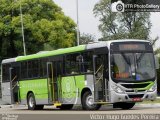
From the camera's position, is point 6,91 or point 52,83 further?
point 6,91

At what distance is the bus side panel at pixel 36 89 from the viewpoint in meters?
31.0

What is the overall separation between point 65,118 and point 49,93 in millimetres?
16544

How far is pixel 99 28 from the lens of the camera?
86.4m

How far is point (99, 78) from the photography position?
26359mm

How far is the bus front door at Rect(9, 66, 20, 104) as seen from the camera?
34281 mm

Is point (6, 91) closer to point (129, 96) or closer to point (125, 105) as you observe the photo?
point (125, 105)

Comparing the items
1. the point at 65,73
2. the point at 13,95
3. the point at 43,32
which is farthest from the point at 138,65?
the point at 43,32

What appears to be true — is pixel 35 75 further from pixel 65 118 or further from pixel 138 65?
pixel 65 118

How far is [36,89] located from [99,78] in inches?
256

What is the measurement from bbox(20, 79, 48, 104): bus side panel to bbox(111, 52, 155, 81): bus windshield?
20.2ft

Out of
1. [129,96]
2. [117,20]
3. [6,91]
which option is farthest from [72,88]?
[117,20]

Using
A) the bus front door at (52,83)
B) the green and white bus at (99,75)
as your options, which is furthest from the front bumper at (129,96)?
the bus front door at (52,83)

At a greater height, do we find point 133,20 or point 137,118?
point 133,20

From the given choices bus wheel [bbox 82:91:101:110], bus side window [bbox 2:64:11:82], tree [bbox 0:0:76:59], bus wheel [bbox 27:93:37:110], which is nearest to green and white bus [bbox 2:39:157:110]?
bus wheel [bbox 82:91:101:110]
